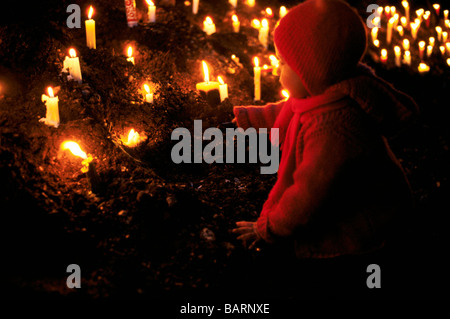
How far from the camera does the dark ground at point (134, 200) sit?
2539 millimetres

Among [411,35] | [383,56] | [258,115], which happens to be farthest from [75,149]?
[411,35]

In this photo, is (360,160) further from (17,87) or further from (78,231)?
(17,87)

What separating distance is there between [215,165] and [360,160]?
1875mm

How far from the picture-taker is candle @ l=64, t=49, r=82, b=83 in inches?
142

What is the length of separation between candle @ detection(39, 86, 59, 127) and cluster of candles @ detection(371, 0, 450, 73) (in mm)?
6424

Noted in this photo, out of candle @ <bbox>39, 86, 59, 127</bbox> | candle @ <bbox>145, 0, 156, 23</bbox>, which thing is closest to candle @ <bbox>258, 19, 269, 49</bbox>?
candle @ <bbox>145, 0, 156, 23</bbox>

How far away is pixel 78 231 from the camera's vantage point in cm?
267

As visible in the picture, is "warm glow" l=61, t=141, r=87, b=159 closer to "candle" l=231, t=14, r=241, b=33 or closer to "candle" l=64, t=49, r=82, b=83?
"candle" l=64, t=49, r=82, b=83

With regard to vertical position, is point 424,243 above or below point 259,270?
above

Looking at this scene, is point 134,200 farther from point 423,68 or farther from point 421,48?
point 421,48

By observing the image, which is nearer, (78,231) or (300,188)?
(300,188)

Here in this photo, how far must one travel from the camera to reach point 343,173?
6.74 feet

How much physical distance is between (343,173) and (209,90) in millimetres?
2679
